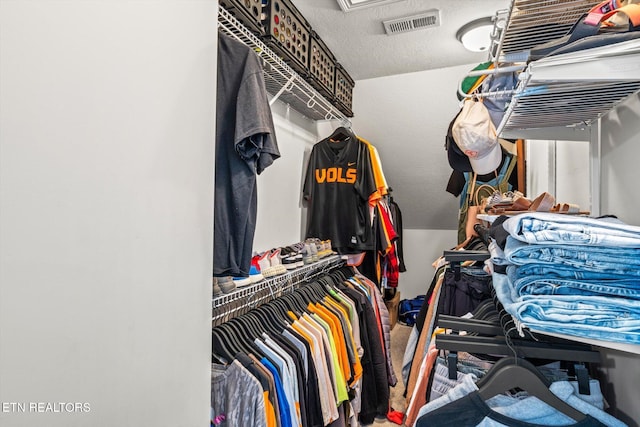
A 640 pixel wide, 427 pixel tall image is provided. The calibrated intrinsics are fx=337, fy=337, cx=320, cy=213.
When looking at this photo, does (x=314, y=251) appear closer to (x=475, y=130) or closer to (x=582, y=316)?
(x=475, y=130)

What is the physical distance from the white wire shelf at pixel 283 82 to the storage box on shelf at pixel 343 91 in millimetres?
53

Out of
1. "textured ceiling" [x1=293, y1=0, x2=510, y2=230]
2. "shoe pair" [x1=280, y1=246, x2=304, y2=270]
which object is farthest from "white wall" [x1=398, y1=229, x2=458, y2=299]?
"shoe pair" [x1=280, y1=246, x2=304, y2=270]

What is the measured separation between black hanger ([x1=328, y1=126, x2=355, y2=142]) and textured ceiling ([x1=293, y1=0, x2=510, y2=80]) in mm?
458

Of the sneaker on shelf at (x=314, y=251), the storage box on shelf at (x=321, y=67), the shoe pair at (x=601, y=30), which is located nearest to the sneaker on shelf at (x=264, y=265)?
the sneaker on shelf at (x=314, y=251)

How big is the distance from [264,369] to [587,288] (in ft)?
3.20

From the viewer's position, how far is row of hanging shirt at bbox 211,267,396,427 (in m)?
1.12

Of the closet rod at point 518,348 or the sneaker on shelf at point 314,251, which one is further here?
the sneaker on shelf at point 314,251

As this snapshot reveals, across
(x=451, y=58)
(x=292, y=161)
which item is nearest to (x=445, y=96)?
(x=451, y=58)

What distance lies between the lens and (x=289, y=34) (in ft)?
5.59

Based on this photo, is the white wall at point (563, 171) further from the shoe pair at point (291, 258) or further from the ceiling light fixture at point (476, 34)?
the shoe pair at point (291, 258)

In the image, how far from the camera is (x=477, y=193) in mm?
2174

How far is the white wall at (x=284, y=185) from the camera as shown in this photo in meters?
2.12

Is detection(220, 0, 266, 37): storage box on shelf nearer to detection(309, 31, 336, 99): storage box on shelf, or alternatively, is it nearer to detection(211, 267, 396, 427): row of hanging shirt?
detection(309, 31, 336, 99): storage box on shelf

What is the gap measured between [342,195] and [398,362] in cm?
143
